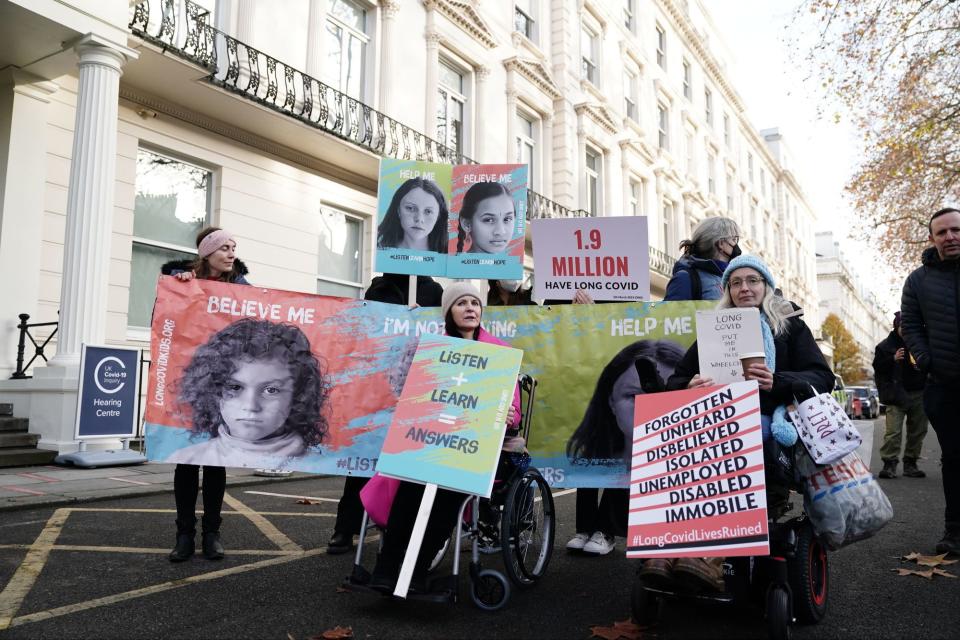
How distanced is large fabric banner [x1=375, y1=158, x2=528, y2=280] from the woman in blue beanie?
6.57ft

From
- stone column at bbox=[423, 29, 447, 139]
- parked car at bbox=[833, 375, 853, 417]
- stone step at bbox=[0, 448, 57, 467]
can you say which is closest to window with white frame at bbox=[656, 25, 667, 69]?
parked car at bbox=[833, 375, 853, 417]

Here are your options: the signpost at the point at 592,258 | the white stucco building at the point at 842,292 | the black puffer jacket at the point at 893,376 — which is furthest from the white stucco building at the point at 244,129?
the white stucco building at the point at 842,292

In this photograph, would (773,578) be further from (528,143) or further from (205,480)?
(528,143)

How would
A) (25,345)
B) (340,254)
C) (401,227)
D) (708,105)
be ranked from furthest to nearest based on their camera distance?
(708,105) < (340,254) < (25,345) < (401,227)

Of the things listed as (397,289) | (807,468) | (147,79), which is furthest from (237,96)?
(807,468)

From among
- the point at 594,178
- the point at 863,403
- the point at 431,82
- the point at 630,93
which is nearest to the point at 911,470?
the point at 431,82

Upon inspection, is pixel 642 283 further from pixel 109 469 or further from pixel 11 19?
pixel 11 19

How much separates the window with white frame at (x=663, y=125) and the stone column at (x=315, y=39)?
62.2 feet

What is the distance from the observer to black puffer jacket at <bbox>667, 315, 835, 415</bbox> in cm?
312

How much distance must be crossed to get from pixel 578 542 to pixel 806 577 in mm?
1702

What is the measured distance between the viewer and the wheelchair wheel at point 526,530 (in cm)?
349

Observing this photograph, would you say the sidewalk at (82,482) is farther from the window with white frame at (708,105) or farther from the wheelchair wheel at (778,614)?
the window with white frame at (708,105)

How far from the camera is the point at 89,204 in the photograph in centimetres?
887

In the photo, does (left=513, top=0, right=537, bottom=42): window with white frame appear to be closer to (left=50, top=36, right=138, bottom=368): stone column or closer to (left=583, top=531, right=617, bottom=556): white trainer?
(left=50, top=36, right=138, bottom=368): stone column
